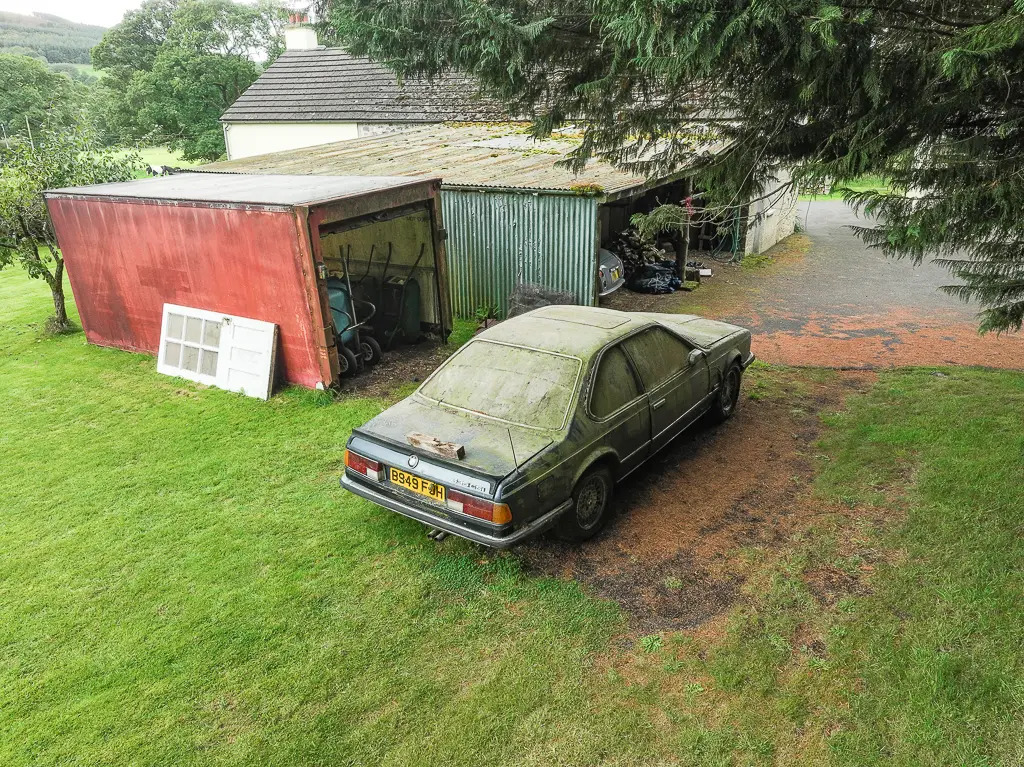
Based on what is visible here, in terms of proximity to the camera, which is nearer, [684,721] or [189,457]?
[684,721]

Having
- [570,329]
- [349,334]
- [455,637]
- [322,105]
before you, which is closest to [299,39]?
[322,105]

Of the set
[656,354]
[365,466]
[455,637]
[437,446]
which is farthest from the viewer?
[656,354]

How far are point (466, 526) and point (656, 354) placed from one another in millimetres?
2446

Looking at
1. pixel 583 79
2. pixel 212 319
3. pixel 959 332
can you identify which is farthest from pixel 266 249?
pixel 959 332

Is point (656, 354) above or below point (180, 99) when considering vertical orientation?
below

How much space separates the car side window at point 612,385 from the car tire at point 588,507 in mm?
491

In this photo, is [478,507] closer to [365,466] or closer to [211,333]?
[365,466]

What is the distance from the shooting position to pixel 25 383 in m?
9.37

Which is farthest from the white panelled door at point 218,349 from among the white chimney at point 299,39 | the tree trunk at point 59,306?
the white chimney at point 299,39

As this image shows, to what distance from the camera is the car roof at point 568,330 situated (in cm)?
553

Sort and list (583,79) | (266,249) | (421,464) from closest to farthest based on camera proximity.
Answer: (421,464) < (583,79) < (266,249)

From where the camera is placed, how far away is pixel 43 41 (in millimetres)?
164625

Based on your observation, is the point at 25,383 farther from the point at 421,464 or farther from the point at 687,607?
the point at 687,607

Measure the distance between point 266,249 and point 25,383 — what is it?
4473 millimetres
